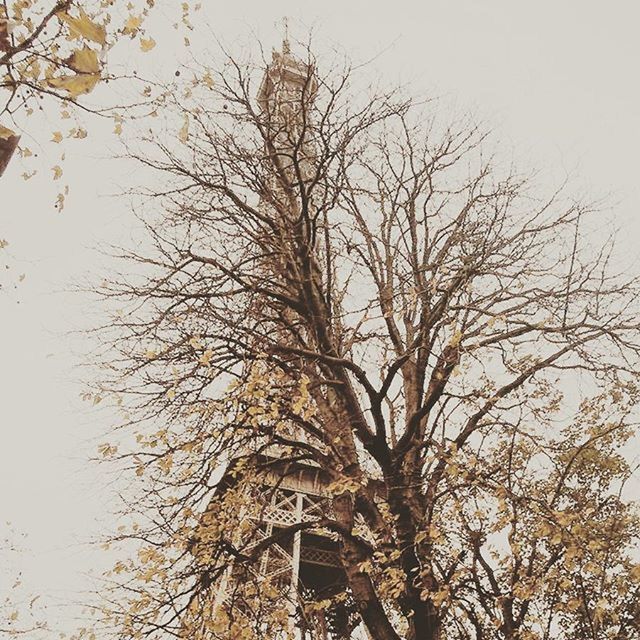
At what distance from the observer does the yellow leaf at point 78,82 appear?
2.52 metres

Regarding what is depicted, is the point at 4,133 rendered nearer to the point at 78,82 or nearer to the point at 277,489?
the point at 78,82

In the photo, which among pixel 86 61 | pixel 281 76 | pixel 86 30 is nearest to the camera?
pixel 86 30

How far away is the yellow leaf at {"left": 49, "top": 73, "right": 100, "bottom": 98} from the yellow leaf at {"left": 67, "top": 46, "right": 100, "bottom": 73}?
3 cm

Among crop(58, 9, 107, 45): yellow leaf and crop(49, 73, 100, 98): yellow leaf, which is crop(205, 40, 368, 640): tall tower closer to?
crop(49, 73, 100, 98): yellow leaf

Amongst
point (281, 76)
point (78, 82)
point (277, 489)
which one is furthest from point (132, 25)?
point (277, 489)

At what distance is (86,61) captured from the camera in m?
2.46

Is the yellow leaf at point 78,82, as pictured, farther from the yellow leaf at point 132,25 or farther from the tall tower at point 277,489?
the tall tower at point 277,489

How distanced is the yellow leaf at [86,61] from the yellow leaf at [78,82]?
26 millimetres

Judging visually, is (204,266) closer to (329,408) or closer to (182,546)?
(329,408)

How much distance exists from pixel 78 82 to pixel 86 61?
0.36 ft

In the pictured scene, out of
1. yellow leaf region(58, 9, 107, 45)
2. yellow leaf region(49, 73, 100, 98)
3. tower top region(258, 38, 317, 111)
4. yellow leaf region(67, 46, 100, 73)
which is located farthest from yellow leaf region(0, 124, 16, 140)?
tower top region(258, 38, 317, 111)

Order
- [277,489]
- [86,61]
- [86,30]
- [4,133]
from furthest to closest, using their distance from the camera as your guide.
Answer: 1. [277,489]
2. [4,133]
3. [86,61]
4. [86,30]

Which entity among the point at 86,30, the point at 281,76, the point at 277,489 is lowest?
the point at 86,30

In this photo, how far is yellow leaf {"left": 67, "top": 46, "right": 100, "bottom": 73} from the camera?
2.44 metres
